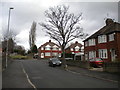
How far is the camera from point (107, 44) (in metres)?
33.8

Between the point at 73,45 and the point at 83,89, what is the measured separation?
80.8 metres

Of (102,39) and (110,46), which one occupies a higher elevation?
(102,39)

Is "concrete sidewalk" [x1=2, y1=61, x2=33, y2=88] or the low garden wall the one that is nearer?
"concrete sidewalk" [x1=2, y1=61, x2=33, y2=88]

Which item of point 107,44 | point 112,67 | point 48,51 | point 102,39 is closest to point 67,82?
point 112,67

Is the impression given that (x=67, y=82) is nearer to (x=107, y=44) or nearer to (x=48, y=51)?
(x=107, y=44)

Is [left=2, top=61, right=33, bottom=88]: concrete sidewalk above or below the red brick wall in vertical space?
below

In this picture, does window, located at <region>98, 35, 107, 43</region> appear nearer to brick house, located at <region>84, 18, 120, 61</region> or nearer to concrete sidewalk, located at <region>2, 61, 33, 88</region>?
brick house, located at <region>84, 18, 120, 61</region>

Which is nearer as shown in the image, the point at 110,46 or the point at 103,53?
the point at 110,46

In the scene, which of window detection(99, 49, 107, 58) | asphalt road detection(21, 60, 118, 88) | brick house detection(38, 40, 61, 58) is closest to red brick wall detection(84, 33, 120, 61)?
window detection(99, 49, 107, 58)

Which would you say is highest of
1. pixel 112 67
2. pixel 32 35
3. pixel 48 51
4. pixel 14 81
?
pixel 32 35

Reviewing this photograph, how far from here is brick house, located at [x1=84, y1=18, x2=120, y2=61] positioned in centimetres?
3106

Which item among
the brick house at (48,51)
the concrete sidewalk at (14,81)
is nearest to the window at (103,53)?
the concrete sidewalk at (14,81)

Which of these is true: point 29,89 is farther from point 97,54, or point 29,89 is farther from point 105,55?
point 97,54

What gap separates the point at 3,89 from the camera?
32.8ft
